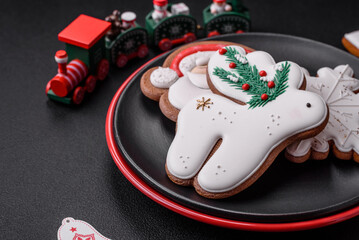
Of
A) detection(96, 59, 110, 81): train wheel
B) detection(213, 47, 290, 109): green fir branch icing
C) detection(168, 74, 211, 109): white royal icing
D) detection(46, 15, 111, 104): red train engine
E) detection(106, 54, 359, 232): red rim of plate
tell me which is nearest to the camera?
detection(106, 54, 359, 232): red rim of plate

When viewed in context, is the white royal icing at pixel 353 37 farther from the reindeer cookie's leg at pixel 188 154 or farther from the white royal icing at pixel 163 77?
the reindeer cookie's leg at pixel 188 154

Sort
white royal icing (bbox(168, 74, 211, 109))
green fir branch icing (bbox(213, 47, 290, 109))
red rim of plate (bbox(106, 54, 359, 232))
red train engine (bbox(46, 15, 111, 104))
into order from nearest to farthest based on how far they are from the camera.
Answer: red rim of plate (bbox(106, 54, 359, 232)) < green fir branch icing (bbox(213, 47, 290, 109)) < white royal icing (bbox(168, 74, 211, 109)) < red train engine (bbox(46, 15, 111, 104))

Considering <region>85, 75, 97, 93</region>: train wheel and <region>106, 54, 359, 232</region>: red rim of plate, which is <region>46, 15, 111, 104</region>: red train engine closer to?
<region>85, 75, 97, 93</region>: train wheel

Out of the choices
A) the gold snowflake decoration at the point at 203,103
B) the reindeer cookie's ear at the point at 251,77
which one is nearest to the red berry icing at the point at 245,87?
the reindeer cookie's ear at the point at 251,77

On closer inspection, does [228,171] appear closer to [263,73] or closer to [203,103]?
[203,103]

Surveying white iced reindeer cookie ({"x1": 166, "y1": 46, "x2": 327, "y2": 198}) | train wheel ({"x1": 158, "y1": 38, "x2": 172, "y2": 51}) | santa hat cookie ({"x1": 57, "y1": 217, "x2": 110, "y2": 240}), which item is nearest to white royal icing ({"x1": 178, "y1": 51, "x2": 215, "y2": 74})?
white iced reindeer cookie ({"x1": 166, "y1": 46, "x2": 327, "y2": 198})

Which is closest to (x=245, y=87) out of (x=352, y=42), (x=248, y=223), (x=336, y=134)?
(x=336, y=134)

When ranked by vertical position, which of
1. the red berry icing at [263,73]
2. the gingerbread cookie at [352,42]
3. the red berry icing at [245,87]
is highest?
the red berry icing at [263,73]

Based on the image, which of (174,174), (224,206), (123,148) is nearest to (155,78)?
(123,148)
